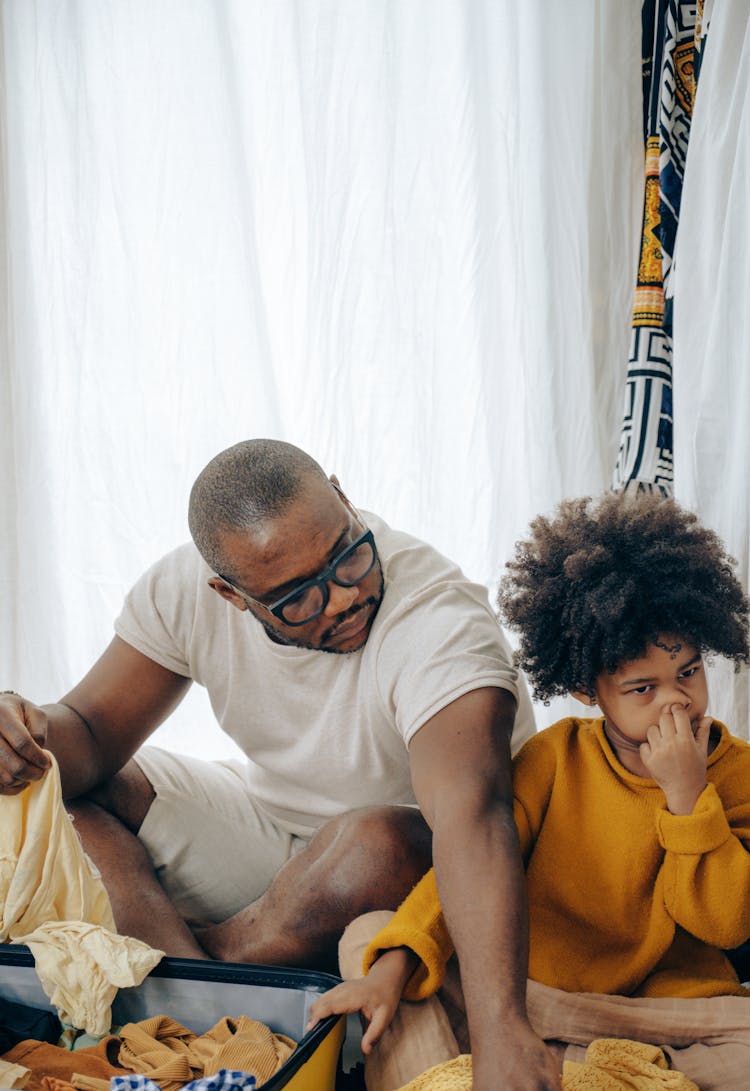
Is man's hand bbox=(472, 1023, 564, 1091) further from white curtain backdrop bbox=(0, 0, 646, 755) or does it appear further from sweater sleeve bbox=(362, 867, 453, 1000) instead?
white curtain backdrop bbox=(0, 0, 646, 755)

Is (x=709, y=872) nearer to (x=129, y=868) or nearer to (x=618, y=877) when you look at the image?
(x=618, y=877)

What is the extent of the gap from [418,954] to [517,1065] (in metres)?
0.20

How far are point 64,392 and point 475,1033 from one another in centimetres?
172

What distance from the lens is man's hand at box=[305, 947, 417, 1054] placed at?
3.62 ft

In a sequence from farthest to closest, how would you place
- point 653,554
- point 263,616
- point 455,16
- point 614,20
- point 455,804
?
point 455,16
point 614,20
point 263,616
point 653,554
point 455,804

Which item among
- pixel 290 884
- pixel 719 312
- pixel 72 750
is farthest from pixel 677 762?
pixel 72 750

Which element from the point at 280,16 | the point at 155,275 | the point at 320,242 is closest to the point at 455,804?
the point at 320,242

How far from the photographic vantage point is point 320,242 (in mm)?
2145

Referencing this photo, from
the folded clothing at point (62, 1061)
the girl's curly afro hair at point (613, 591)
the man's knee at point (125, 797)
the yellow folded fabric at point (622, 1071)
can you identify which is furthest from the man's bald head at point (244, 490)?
the yellow folded fabric at point (622, 1071)

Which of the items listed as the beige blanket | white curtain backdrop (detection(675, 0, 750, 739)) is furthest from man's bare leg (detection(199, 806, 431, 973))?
white curtain backdrop (detection(675, 0, 750, 739))

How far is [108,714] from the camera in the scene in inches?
64.1

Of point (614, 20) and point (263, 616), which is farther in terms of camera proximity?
point (614, 20)

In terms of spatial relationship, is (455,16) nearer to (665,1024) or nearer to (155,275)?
(155,275)

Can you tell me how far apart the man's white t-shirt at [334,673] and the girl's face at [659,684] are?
5.4 inches
